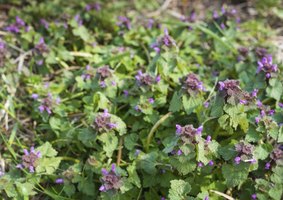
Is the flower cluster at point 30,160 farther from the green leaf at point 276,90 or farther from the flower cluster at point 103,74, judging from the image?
the green leaf at point 276,90

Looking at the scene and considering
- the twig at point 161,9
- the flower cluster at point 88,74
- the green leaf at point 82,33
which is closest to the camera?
the flower cluster at point 88,74

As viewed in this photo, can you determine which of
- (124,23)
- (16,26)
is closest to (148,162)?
(124,23)

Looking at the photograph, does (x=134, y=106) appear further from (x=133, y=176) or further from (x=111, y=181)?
(x=111, y=181)

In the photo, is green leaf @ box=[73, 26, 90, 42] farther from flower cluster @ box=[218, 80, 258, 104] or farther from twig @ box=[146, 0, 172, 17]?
flower cluster @ box=[218, 80, 258, 104]

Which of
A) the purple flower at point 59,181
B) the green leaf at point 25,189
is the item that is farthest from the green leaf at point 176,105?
the green leaf at point 25,189

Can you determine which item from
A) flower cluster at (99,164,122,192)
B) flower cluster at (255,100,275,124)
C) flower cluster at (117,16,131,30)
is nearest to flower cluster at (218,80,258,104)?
flower cluster at (255,100,275,124)

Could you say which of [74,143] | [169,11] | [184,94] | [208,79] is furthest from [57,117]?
[169,11]
